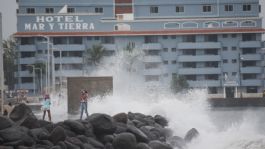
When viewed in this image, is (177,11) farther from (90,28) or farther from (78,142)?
(78,142)

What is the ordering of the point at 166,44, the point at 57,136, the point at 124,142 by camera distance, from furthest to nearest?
the point at 166,44 < the point at 124,142 < the point at 57,136

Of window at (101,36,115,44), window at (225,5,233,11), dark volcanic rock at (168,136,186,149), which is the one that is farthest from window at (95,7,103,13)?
dark volcanic rock at (168,136,186,149)

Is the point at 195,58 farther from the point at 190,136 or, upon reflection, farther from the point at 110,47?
the point at 190,136

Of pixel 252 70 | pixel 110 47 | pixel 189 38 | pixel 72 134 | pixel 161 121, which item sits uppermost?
pixel 189 38

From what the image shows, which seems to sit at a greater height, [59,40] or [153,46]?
[59,40]

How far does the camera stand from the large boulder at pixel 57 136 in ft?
67.5

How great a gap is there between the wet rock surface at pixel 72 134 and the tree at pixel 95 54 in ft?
214

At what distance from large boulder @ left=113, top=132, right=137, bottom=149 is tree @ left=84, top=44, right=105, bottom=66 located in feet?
229

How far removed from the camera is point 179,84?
88875mm

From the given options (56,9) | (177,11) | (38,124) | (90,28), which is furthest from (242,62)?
(38,124)

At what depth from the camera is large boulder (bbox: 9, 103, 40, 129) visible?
72.6ft

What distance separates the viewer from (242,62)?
94312mm

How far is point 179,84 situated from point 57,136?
226 ft

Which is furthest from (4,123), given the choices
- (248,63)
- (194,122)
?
(248,63)
